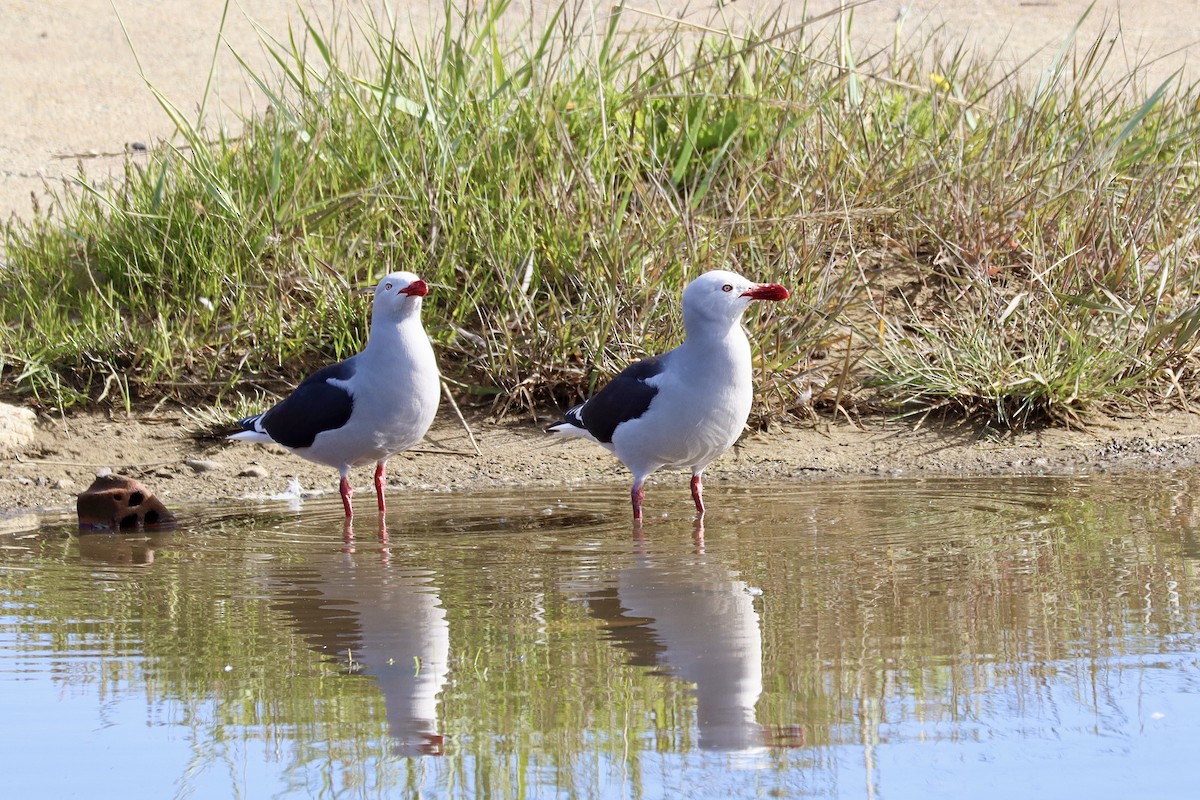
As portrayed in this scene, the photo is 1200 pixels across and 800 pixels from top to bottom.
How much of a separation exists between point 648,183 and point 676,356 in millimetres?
2557

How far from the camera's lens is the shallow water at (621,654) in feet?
11.2

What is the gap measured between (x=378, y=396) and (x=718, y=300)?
4.50ft

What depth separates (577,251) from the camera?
7895 mm

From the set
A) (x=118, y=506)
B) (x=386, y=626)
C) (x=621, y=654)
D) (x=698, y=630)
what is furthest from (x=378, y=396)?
(x=621, y=654)

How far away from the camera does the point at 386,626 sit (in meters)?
4.68

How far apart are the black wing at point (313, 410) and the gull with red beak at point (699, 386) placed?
113cm

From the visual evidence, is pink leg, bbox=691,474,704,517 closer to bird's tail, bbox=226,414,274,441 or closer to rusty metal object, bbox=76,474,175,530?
bird's tail, bbox=226,414,274,441

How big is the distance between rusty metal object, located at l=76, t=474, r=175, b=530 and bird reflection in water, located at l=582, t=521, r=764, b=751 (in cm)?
192

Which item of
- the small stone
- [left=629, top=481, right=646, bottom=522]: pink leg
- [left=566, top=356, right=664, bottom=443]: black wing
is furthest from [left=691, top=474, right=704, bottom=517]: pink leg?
the small stone

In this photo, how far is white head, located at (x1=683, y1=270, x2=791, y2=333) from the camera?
626cm

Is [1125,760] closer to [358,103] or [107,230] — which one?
[358,103]

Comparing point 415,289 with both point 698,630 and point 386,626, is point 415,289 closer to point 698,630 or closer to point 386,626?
point 386,626

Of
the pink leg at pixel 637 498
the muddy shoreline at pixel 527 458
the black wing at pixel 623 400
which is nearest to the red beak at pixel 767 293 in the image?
the black wing at pixel 623 400

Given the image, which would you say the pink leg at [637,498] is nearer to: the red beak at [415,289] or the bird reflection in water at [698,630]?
the bird reflection in water at [698,630]
